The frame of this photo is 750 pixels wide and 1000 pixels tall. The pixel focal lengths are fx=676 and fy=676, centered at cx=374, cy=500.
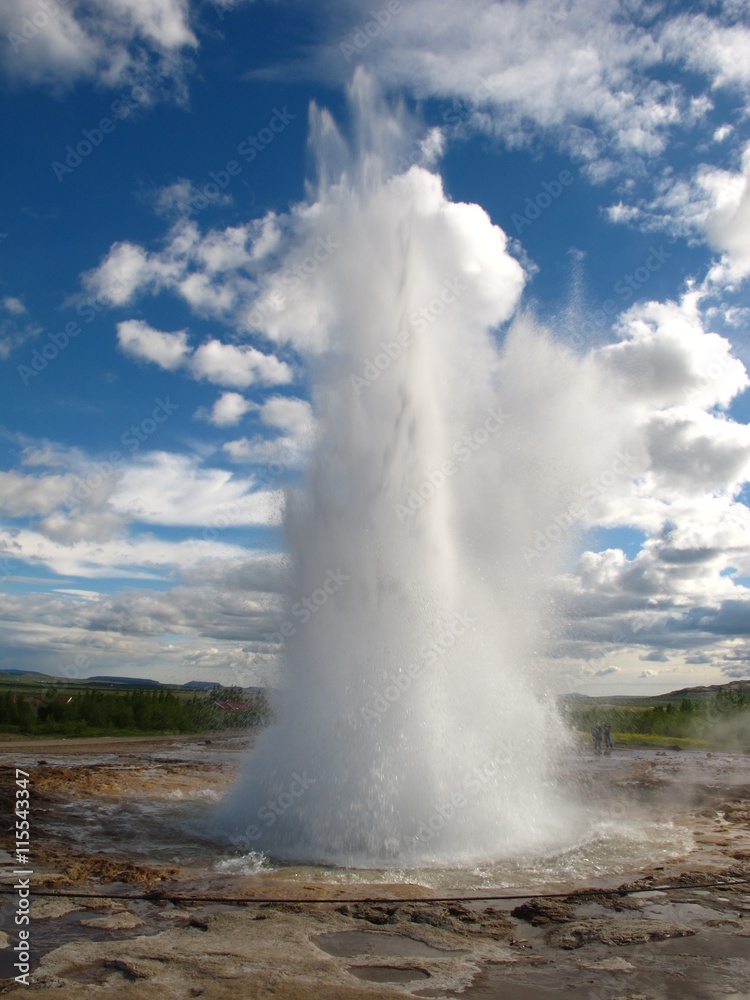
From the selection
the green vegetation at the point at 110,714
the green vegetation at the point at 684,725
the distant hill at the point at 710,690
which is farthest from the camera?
the distant hill at the point at 710,690

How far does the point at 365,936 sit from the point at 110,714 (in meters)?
41.4

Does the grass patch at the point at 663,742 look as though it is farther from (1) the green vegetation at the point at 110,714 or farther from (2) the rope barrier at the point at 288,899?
(2) the rope barrier at the point at 288,899

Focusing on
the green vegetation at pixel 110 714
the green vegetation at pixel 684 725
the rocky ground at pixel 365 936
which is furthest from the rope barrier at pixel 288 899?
the green vegetation at pixel 684 725

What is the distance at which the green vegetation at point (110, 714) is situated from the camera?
37594 mm

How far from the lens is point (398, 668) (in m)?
12.3

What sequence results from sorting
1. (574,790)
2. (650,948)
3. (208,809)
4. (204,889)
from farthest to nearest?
(574,790) → (208,809) → (204,889) → (650,948)

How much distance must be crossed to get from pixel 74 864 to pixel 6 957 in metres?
3.85

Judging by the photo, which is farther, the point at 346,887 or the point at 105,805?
the point at 105,805

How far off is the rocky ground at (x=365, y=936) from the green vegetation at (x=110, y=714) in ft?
84.6

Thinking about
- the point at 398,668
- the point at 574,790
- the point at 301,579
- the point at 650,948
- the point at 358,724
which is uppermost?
the point at 301,579

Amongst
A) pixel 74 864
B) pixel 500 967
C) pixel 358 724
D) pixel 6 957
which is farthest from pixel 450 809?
pixel 6 957

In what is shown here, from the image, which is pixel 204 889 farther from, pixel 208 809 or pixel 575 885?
pixel 208 809

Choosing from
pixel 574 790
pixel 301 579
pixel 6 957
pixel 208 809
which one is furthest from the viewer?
pixel 574 790

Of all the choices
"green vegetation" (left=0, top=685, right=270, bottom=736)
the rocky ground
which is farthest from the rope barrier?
"green vegetation" (left=0, top=685, right=270, bottom=736)
